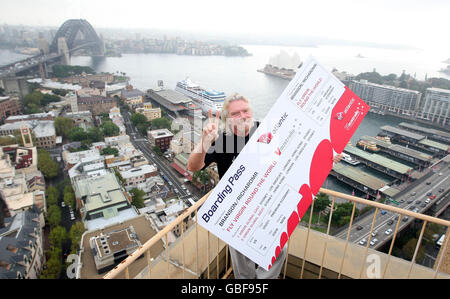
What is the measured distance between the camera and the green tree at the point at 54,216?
176 inches

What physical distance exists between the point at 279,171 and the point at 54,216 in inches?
193

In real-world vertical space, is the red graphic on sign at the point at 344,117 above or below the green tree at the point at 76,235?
above

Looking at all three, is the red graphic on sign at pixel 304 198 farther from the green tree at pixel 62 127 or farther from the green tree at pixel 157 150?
the green tree at pixel 62 127

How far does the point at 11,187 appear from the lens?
4992mm

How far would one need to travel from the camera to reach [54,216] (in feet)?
14.9

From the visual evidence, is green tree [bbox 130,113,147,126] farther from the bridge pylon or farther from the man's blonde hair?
the bridge pylon

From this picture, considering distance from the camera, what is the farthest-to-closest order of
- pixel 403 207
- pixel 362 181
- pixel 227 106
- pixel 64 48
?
1. pixel 64 48
2. pixel 362 181
3. pixel 403 207
4. pixel 227 106

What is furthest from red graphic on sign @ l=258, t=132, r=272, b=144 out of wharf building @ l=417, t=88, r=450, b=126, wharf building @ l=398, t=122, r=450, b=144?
wharf building @ l=417, t=88, r=450, b=126

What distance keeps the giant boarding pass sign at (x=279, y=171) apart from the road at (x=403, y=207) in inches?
149

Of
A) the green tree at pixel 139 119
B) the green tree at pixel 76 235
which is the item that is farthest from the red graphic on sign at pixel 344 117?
the green tree at pixel 139 119

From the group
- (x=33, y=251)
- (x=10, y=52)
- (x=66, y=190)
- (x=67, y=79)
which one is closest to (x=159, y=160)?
(x=66, y=190)

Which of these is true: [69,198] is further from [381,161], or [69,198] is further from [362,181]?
[381,161]

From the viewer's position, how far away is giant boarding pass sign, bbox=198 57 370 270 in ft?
1.79

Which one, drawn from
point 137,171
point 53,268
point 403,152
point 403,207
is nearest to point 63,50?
point 137,171
